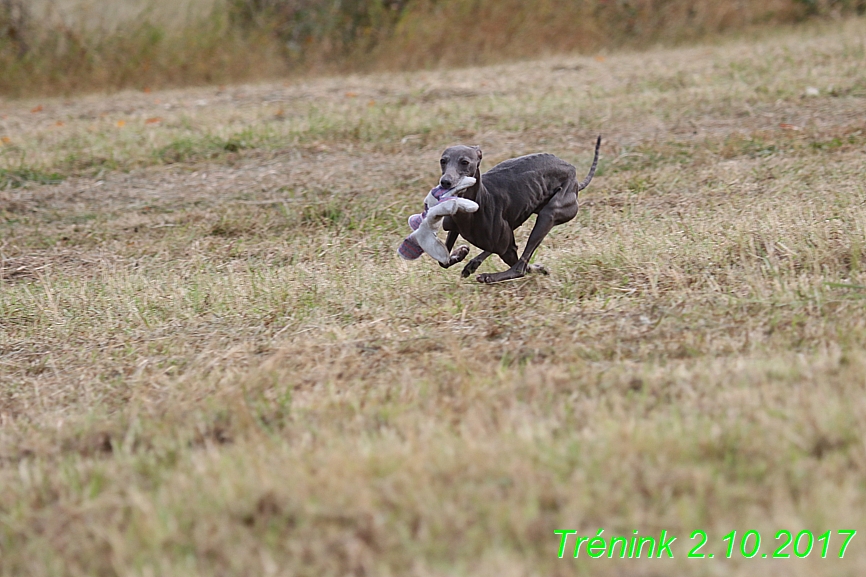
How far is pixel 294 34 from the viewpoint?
1495 cm

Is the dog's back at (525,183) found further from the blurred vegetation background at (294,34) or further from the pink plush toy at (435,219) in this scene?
the blurred vegetation background at (294,34)

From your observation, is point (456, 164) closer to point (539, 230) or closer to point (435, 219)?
point (435, 219)

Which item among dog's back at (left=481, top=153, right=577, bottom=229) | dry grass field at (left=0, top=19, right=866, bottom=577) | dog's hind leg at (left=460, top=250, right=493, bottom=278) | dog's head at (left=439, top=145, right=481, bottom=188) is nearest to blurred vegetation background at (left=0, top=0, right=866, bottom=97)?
dry grass field at (left=0, top=19, right=866, bottom=577)

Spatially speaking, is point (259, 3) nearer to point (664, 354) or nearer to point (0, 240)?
point (0, 240)

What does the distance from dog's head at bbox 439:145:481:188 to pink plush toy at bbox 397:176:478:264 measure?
4 cm

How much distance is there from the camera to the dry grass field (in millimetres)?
3025

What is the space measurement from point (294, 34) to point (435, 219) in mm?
10895

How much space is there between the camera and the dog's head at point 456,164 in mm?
4680

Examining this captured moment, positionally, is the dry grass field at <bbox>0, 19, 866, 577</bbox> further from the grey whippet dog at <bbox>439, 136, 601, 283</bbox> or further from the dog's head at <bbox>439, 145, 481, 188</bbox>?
the dog's head at <bbox>439, 145, 481, 188</bbox>

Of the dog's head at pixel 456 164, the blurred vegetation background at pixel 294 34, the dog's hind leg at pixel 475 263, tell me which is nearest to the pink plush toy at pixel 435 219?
the dog's head at pixel 456 164

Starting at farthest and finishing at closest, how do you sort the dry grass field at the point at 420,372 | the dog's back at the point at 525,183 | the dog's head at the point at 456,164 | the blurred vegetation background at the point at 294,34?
the blurred vegetation background at the point at 294,34, the dog's back at the point at 525,183, the dog's head at the point at 456,164, the dry grass field at the point at 420,372

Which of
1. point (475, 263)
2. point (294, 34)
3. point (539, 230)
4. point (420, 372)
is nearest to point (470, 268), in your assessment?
point (475, 263)

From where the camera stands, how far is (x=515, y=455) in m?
3.32

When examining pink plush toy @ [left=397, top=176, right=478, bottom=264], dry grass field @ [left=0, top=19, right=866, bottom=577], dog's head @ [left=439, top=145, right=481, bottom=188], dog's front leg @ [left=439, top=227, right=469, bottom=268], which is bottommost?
dry grass field @ [left=0, top=19, right=866, bottom=577]
